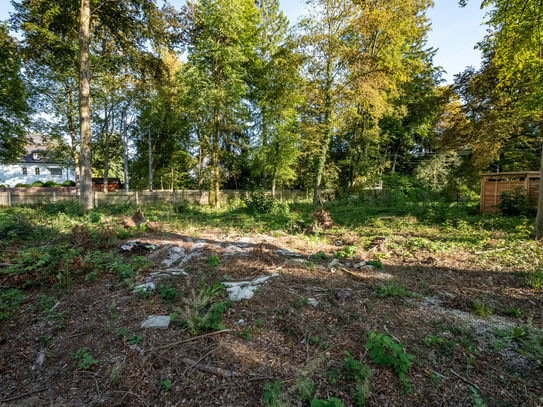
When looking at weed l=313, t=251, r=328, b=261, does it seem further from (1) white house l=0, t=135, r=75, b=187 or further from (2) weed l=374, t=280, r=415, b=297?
(1) white house l=0, t=135, r=75, b=187

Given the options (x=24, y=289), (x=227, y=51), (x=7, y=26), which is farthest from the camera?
(x=227, y=51)

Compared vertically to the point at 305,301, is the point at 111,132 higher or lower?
higher

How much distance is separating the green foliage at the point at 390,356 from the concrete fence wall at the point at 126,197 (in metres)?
16.0

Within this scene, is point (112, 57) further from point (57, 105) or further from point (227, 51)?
point (57, 105)

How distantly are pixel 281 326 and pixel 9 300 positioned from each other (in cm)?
383

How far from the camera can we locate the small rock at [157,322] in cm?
311

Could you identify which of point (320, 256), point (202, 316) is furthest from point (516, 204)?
point (202, 316)

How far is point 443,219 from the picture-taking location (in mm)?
9836

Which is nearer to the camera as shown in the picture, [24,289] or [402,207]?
[24,289]

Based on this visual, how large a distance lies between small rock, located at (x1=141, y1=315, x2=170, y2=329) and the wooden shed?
1201cm

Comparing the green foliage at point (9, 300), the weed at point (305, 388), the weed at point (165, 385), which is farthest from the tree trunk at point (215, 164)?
the weed at point (305, 388)

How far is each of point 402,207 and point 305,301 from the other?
1108 cm

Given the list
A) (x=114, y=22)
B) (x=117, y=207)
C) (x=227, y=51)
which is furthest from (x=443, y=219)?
(x=114, y=22)

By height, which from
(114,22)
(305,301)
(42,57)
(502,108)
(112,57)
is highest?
(114,22)
